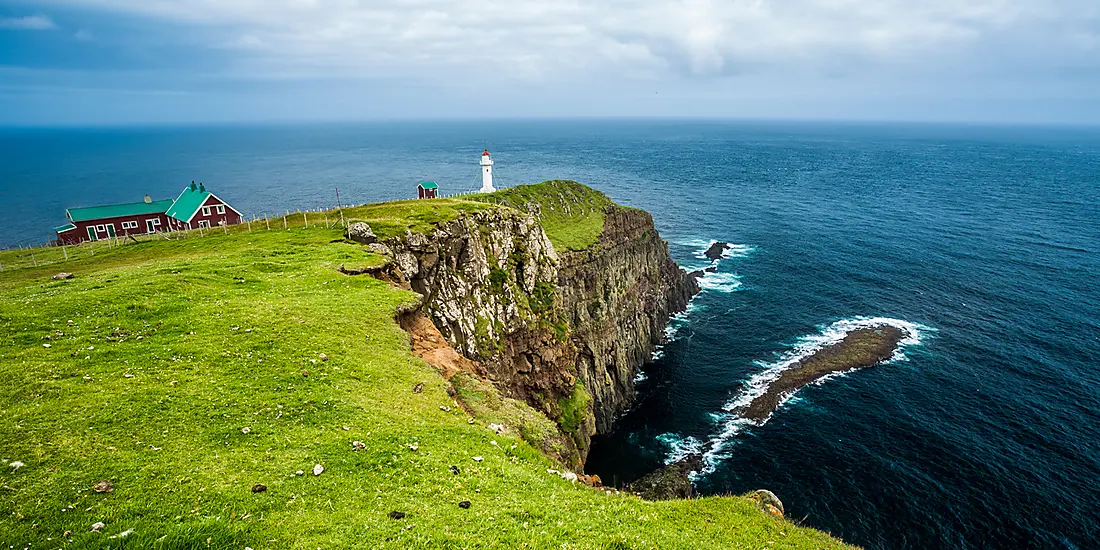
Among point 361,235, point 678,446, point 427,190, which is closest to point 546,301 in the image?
point 361,235

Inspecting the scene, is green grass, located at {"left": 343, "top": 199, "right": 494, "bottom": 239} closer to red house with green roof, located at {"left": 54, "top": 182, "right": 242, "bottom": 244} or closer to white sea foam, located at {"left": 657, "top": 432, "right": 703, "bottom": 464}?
red house with green roof, located at {"left": 54, "top": 182, "right": 242, "bottom": 244}

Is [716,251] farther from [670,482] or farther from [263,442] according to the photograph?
[263,442]

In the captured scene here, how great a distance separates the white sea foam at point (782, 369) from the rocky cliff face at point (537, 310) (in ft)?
42.7

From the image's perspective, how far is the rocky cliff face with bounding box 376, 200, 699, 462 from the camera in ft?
140

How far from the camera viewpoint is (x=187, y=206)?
69.4 meters

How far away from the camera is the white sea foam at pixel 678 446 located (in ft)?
184

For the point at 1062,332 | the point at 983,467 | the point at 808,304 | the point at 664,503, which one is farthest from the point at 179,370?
the point at 1062,332

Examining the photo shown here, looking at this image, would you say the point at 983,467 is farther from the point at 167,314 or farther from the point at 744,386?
the point at 167,314

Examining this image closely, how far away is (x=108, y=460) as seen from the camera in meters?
14.7

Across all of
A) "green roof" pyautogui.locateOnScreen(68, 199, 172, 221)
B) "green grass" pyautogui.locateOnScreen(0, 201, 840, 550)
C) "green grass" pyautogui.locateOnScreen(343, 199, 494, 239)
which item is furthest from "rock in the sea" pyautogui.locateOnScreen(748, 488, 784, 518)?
"green roof" pyautogui.locateOnScreen(68, 199, 172, 221)

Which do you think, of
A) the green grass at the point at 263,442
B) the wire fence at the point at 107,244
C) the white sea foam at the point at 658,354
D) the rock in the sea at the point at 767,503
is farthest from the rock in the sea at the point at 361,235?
the white sea foam at the point at 658,354

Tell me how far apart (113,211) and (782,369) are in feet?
306

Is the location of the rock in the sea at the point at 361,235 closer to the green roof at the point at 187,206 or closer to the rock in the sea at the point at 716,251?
the green roof at the point at 187,206

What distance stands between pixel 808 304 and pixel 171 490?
9336 centimetres
